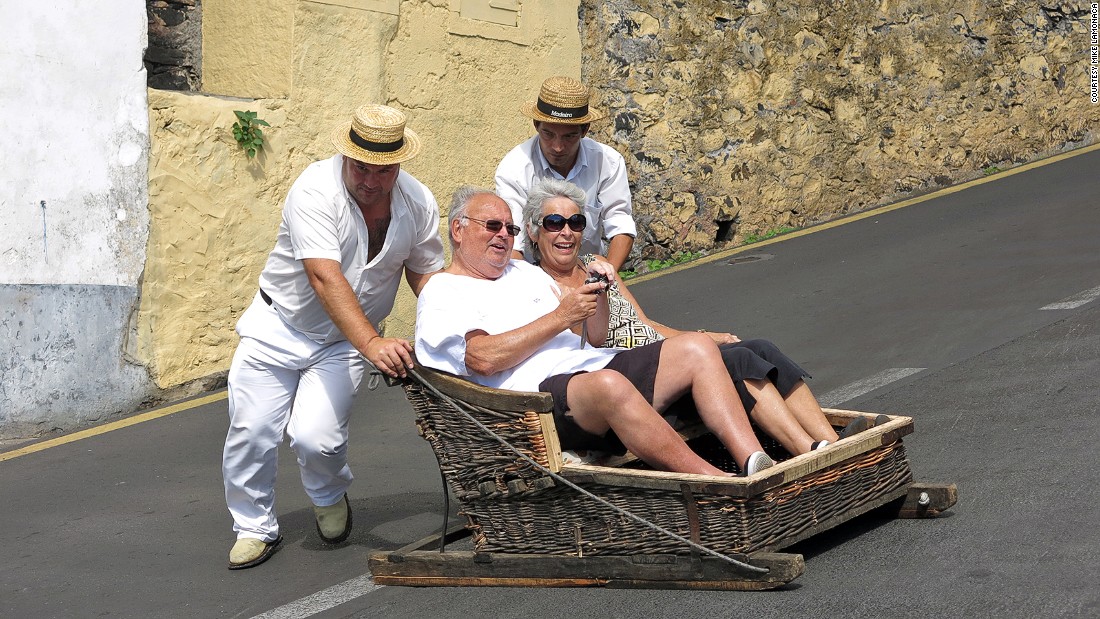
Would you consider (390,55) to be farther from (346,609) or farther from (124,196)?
(346,609)

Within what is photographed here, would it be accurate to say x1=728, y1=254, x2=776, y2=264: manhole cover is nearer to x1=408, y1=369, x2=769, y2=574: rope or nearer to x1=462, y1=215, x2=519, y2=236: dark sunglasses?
x1=462, y1=215, x2=519, y2=236: dark sunglasses

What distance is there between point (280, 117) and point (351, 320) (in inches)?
184

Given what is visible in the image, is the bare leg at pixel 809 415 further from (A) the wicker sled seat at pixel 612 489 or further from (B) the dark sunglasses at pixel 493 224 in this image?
(B) the dark sunglasses at pixel 493 224

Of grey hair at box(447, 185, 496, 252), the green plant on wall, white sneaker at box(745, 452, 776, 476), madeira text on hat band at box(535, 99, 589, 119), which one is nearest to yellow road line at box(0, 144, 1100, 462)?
the green plant on wall

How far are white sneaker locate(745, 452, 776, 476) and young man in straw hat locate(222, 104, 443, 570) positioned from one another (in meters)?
1.71

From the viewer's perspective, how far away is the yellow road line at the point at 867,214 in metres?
11.6

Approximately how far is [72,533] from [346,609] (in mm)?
A: 1929

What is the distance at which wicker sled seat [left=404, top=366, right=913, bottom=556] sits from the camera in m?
4.15

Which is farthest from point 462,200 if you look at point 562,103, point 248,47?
point 248,47

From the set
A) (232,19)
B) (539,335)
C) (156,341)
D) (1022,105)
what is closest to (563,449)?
(539,335)

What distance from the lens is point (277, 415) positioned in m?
5.32

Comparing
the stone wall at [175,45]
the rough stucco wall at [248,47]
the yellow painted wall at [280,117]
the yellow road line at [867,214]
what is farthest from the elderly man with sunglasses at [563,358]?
the yellow road line at [867,214]

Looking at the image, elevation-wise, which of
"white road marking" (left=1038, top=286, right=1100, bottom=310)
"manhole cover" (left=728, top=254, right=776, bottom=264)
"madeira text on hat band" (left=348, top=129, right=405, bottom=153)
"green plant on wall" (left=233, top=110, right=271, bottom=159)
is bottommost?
"manhole cover" (left=728, top=254, right=776, bottom=264)

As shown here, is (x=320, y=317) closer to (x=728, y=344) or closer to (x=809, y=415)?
(x=728, y=344)
